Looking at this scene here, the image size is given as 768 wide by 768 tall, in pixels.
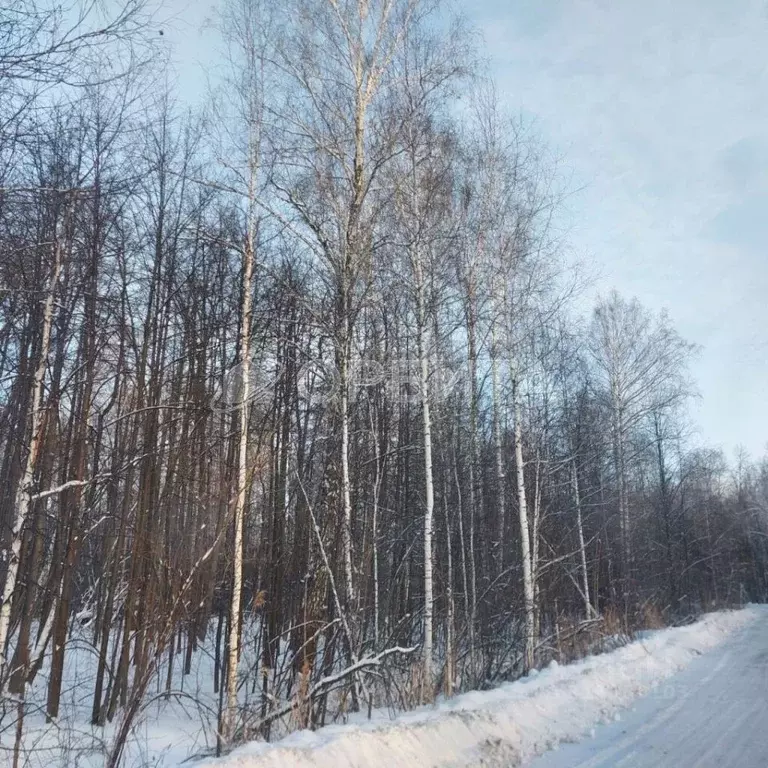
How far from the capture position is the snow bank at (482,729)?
4.34 meters

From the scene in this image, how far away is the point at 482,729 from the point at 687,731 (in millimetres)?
2294

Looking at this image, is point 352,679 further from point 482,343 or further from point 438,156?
point 438,156

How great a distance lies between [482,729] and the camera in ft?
17.8

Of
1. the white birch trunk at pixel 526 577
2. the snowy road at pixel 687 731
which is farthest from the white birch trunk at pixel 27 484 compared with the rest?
the white birch trunk at pixel 526 577

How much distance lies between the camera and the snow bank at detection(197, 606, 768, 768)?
4.34 m

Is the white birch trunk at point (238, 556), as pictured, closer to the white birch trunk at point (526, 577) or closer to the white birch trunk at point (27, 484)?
the white birch trunk at point (27, 484)

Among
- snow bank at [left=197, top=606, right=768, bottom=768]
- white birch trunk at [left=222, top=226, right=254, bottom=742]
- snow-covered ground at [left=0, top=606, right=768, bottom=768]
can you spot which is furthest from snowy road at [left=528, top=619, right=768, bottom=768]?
white birch trunk at [left=222, top=226, right=254, bottom=742]

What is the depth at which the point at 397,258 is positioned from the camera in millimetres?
9602

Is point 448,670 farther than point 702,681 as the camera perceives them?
No

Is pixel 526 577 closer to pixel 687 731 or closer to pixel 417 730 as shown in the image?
pixel 687 731

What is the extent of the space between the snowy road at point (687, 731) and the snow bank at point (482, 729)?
0.81 feet

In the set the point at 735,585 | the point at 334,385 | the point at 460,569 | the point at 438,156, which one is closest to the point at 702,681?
the point at 460,569

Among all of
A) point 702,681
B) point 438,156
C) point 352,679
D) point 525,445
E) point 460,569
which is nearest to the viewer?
point 352,679

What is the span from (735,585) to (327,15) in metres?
40.5
